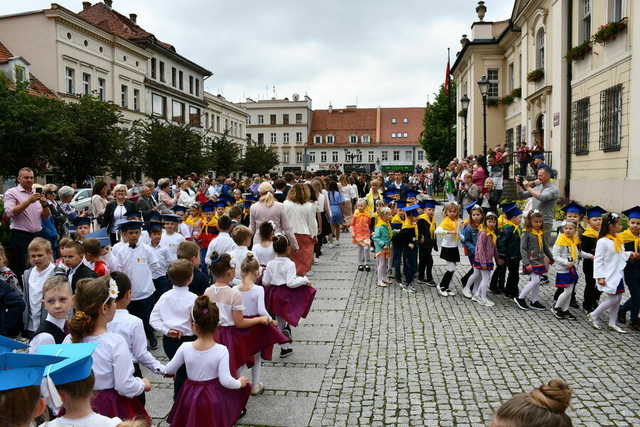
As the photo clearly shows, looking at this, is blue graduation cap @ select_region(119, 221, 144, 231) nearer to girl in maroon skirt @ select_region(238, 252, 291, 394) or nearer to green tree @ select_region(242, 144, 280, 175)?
girl in maroon skirt @ select_region(238, 252, 291, 394)

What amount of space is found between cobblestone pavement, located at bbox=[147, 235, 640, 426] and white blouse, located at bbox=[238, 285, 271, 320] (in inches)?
34.8

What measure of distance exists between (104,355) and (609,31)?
17.8 meters

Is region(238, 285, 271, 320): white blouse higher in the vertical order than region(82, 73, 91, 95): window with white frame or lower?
lower

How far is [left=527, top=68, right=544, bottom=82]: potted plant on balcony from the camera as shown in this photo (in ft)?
78.9

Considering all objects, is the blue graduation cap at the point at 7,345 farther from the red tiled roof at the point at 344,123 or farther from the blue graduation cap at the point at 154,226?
the red tiled roof at the point at 344,123

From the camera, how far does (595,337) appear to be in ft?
23.2

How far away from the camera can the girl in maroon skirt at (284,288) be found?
6.23 metres

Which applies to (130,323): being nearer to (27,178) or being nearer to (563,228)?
(27,178)

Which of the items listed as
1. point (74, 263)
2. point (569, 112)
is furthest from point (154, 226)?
point (569, 112)

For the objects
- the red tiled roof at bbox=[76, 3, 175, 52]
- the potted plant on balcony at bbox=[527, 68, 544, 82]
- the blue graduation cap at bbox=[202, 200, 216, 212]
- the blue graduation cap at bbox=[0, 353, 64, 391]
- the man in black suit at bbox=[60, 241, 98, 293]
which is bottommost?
the man in black suit at bbox=[60, 241, 98, 293]

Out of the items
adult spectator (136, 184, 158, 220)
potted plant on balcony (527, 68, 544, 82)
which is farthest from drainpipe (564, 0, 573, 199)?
adult spectator (136, 184, 158, 220)

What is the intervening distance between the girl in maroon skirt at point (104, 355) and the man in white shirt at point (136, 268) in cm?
287

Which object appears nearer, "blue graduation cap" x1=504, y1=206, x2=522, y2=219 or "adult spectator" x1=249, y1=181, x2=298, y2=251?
"adult spectator" x1=249, y1=181, x2=298, y2=251

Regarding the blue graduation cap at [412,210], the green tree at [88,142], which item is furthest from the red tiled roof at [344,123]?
the blue graduation cap at [412,210]
